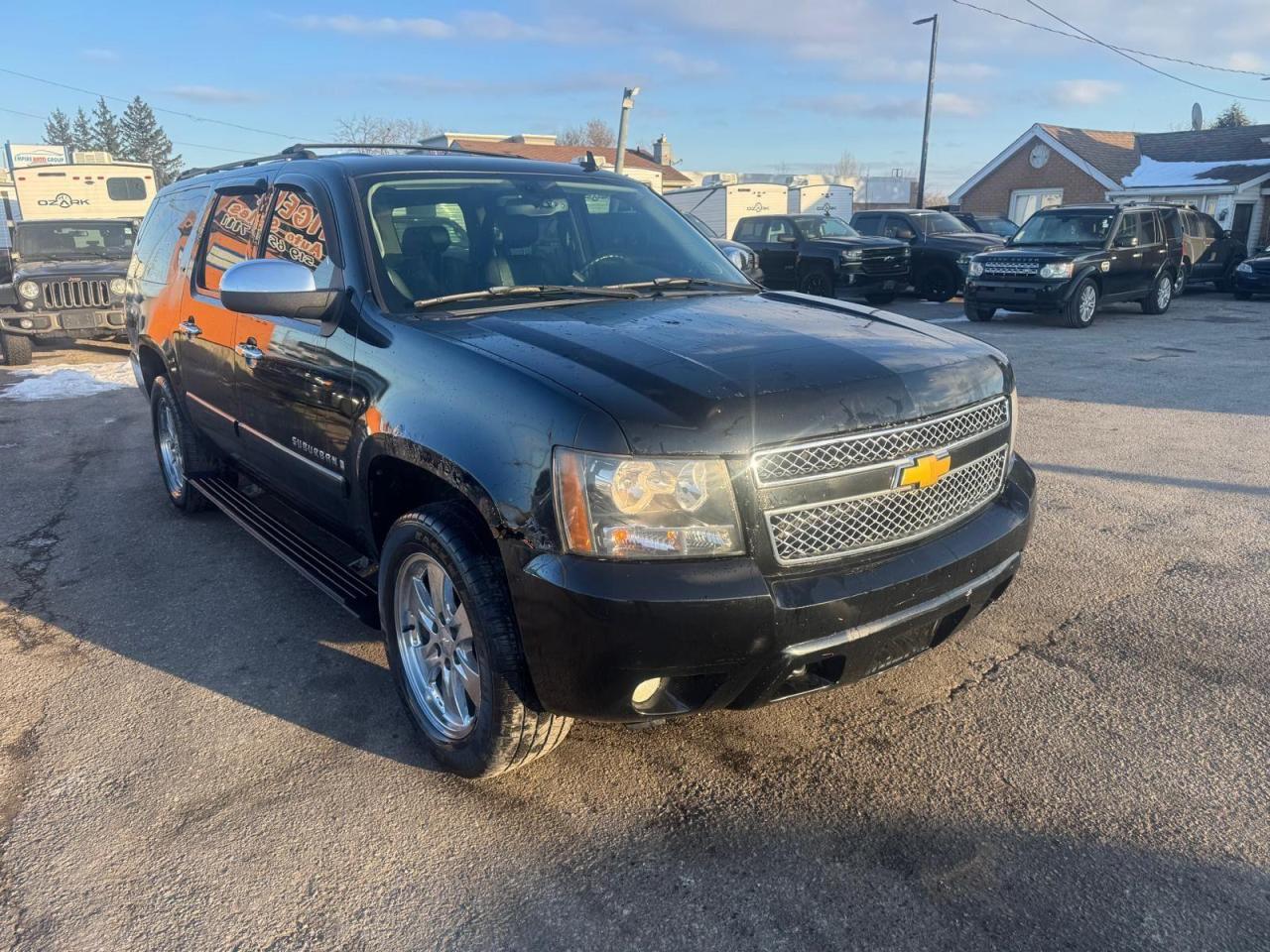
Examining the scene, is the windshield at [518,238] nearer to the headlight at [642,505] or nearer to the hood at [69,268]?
the headlight at [642,505]

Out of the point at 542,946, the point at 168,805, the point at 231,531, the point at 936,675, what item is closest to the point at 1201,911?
the point at 936,675

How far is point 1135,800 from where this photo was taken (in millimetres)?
2848

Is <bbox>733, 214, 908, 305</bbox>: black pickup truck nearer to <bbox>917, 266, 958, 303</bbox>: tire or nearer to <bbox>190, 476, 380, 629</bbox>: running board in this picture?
<bbox>917, 266, 958, 303</bbox>: tire

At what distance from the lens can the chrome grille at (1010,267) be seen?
14359 mm

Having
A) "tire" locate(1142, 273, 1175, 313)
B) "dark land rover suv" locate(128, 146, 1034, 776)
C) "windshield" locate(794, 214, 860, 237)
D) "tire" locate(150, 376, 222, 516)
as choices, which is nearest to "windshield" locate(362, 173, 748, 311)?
"dark land rover suv" locate(128, 146, 1034, 776)

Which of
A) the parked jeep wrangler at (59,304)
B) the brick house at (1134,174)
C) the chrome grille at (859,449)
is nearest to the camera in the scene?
the chrome grille at (859,449)

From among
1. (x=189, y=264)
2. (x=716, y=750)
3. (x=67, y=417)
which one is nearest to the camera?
(x=716, y=750)

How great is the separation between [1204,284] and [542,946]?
78.5 ft

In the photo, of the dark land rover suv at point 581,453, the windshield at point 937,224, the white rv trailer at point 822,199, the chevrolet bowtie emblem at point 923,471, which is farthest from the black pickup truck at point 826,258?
the white rv trailer at point 822,199

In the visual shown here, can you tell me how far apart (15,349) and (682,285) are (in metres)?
11.7

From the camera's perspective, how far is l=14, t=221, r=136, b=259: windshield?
1391cm

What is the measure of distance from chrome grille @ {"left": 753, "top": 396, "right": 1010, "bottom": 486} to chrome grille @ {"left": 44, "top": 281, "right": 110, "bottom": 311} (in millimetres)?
12583

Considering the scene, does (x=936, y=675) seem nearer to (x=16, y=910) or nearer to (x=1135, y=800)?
(x=1135, y=800)

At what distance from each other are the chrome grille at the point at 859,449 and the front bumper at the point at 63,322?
487 inches
